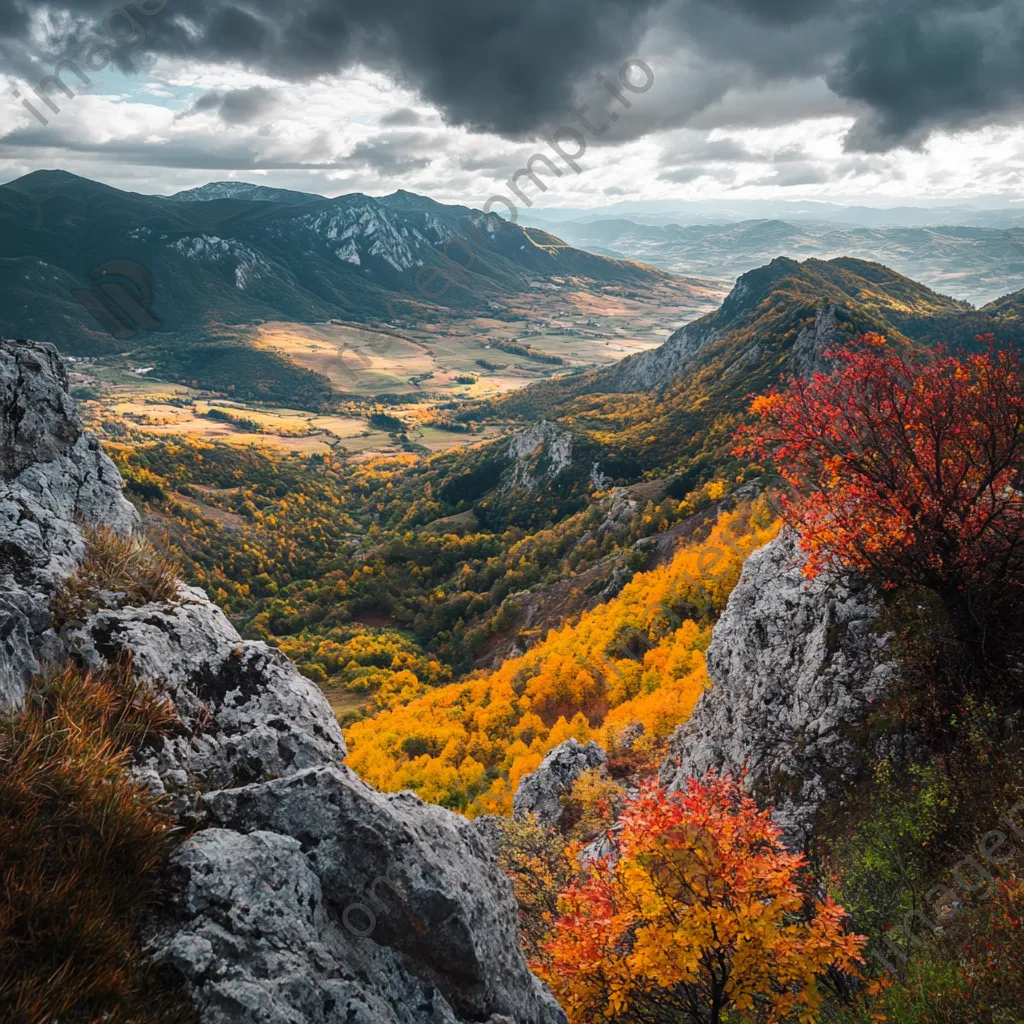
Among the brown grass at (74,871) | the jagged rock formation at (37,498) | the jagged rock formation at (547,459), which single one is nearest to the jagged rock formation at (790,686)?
the brown grass at (74,871)

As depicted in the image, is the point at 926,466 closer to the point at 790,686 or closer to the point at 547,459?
the point at 790,686

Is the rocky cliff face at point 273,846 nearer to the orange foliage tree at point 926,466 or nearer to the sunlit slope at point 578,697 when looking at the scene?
the orange foliage tree at point 926,466

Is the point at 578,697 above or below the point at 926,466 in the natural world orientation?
below

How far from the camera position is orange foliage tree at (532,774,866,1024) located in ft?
33.5

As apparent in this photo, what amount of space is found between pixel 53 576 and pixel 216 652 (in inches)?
107

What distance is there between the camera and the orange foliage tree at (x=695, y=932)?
10.2m

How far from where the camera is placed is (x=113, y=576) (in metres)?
10.5

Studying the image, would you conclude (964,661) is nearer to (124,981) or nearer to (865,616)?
(865,616)

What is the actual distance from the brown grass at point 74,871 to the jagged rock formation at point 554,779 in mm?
26492

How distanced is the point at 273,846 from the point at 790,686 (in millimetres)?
18382

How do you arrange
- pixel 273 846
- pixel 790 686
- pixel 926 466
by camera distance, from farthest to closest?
1. pixel 790 686
2. pixel 926 466
3. pixel 273 846

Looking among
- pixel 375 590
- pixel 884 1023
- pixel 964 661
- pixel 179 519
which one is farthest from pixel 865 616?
pixel 179 519

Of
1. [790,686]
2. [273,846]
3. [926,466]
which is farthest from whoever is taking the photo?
[790,686]

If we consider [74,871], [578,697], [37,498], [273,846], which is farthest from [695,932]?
[578,697]
